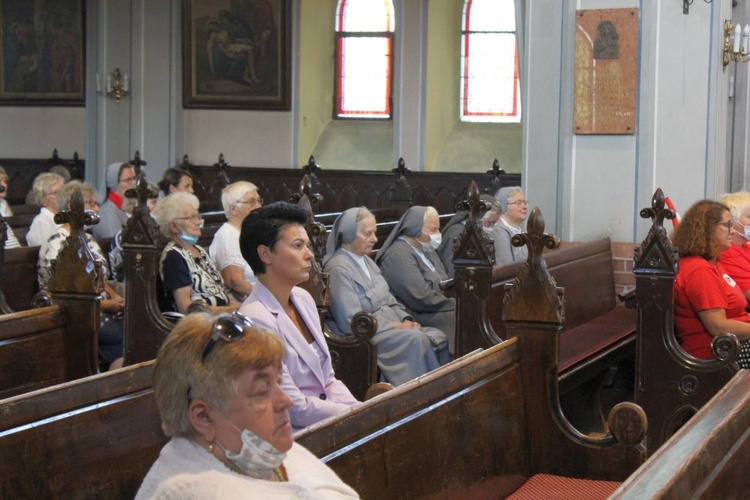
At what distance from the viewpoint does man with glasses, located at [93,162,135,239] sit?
802cm

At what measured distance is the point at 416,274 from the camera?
21.8 feet

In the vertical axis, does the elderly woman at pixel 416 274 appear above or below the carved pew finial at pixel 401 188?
below

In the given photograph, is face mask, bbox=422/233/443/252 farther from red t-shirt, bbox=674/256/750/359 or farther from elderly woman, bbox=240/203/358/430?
elderly woman, bbox=240/203/358/430

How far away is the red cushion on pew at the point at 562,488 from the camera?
3688mm

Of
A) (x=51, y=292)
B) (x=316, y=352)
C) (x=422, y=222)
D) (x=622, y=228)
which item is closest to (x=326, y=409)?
(x=316, y=352)

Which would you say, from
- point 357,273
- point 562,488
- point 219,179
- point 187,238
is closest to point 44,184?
point 187,238

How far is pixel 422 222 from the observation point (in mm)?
6777

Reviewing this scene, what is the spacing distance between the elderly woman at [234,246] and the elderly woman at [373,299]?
551mm

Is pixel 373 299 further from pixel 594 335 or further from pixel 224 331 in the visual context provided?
pixel 224 331

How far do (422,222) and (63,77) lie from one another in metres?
8.49

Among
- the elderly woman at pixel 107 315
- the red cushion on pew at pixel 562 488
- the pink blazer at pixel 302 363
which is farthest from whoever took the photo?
the elderly woman at pixel 107 315

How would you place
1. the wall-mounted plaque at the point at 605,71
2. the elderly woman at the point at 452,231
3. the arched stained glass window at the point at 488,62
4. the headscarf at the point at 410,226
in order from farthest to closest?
1. the arched stained glass window at the point at 488,62
2. the elderly woman at the point at 452,231
3. the wall-mounted plaque at the point at 605,71
4. the headscarf at the point at 410,226

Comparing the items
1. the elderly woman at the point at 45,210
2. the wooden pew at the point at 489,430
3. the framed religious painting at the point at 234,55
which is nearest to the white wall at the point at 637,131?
the elderly woman at the point at 45,210

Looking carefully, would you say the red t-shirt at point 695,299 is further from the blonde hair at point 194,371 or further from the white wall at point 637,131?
the blonde hair at point 194,371
